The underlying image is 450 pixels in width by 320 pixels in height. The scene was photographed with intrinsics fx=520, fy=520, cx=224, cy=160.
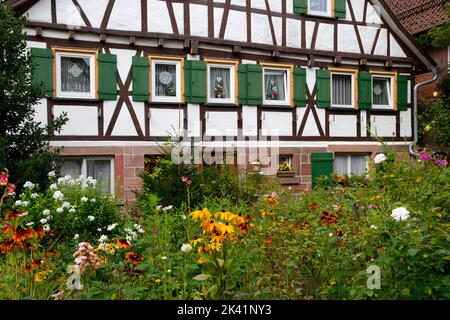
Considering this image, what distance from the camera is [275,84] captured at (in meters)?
12.7

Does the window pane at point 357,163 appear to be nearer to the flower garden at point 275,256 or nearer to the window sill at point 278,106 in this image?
A: the window sill at point 278,106

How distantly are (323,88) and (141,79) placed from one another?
473cm

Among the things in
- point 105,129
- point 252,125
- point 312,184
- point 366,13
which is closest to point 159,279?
point 105,129

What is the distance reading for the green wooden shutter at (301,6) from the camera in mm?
Answer: 12609

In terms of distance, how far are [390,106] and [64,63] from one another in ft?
28.2

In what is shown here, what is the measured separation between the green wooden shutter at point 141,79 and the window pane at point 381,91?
21.4 ft

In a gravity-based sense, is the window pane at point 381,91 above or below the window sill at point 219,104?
above

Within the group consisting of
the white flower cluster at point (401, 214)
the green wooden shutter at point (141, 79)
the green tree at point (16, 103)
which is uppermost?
the green wooden shutter at point (141, 79)

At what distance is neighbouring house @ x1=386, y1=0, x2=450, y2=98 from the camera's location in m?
15.5

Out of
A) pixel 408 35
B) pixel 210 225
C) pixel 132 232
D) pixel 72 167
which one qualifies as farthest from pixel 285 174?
pixel 210 225

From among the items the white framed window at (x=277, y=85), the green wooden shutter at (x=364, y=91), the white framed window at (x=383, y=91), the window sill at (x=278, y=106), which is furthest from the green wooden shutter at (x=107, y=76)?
the white framed window at (x=383, y=91)

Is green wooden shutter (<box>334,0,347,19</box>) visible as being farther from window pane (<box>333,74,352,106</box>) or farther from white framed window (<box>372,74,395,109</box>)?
white framed window (<box>372,74,395,109</box>)

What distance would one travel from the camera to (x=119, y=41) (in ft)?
35.4
